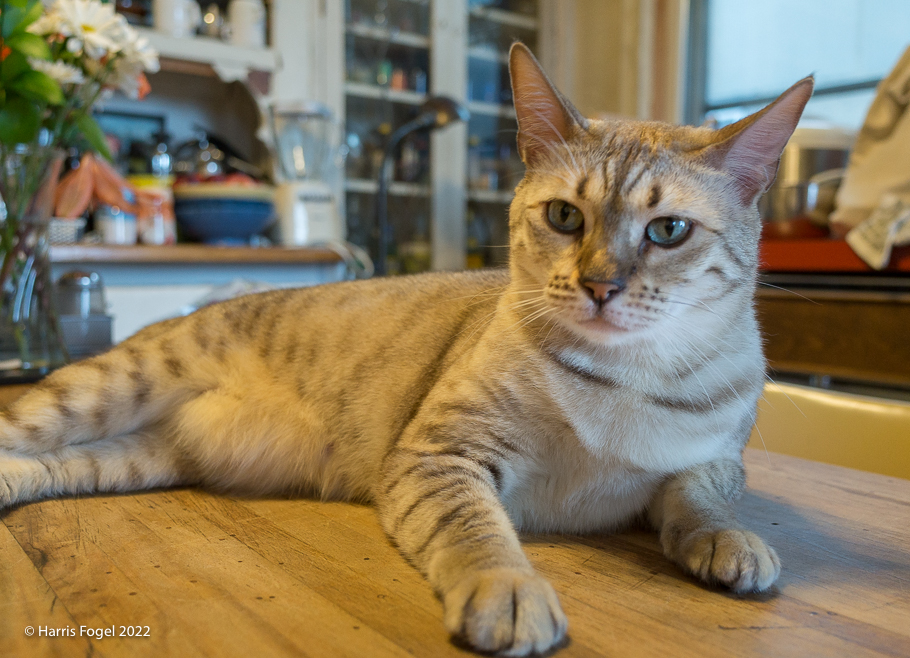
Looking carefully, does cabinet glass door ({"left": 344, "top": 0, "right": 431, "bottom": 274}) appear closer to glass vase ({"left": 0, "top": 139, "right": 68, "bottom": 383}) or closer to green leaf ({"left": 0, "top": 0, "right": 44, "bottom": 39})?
glass vase ({"left": 0, "top": 139, "right": 68, "bottom": 383})

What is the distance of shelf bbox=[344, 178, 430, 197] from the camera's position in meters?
4.00

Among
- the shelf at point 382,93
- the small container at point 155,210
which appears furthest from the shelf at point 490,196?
the small container at point 155,210

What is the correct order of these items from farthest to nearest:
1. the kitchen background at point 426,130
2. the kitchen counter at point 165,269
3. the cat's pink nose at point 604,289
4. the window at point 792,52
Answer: the window at point 792,52
the kitchen background at point 426,130
the kitchen counter at point 165,269
the cat's pink nose at point 604,289

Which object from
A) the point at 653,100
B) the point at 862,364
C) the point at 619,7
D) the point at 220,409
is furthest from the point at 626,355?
the point at 619,7

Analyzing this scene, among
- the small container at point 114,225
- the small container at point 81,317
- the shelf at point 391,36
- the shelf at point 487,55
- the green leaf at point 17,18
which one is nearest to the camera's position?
the green leaf at point 17,18

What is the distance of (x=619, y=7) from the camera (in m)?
4.60

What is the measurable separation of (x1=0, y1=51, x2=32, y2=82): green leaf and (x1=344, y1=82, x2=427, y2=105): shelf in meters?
2.75

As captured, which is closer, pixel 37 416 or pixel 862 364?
pixel 37 416

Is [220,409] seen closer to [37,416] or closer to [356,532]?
[37,416]

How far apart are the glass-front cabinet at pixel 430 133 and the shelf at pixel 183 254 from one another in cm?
90

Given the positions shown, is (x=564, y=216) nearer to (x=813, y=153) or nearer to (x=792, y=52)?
(x=813, y=153)

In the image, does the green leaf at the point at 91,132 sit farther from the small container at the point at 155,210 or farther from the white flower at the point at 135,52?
the small container at the point at 155,210

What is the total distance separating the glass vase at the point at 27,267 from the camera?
1412 mm

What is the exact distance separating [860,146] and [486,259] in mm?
2207
